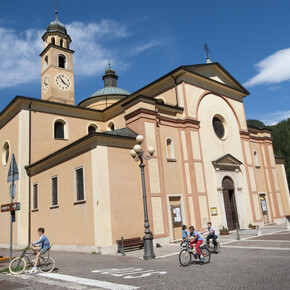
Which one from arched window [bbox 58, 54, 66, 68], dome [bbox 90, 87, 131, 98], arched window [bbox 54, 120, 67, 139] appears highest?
arched window [bbox 58, 54, 66, 68]

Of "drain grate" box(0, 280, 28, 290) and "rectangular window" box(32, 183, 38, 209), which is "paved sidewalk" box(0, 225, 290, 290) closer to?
"drain grate" box(0, 280, 28, 290)

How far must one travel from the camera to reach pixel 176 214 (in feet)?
52.2

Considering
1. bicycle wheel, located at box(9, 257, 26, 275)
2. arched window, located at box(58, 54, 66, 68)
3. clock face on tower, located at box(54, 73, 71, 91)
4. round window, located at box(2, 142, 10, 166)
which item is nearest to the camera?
bicycle wheel, located at box(9, 257, 26, 275)

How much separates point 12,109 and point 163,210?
1309 cm

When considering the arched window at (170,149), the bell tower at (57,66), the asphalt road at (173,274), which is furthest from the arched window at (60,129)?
the asphalt road at (173,274)

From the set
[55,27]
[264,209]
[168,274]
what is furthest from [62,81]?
[168,274]

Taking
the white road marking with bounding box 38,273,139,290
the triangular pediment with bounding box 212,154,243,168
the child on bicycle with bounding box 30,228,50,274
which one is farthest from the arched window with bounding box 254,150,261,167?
the white road marking with bounding box 38,273,139,290

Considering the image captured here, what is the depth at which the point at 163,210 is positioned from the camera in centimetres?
1512

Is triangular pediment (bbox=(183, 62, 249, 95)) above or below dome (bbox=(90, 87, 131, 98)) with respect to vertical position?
below

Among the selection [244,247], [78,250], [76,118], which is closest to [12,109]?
[76,118]

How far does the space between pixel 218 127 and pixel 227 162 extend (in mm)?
2742

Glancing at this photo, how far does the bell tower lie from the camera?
24.7 meters

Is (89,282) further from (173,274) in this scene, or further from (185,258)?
(185,258)

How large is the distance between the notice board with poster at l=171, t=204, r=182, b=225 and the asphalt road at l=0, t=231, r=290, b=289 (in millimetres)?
4721
